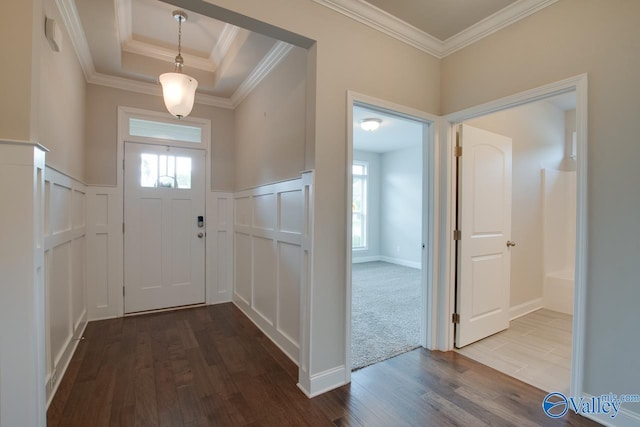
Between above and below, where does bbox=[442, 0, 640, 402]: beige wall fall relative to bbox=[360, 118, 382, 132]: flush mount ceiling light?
below

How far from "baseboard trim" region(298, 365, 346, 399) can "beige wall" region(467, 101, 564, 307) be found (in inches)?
96.9

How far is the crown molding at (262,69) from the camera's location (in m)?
2.65

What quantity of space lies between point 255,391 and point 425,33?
10.3 feet

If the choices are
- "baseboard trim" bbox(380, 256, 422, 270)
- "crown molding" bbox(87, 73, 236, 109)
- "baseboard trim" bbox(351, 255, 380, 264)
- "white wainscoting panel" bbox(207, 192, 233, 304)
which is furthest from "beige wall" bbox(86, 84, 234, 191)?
"baseboard trim" bbox(380, 256, 422, 270)

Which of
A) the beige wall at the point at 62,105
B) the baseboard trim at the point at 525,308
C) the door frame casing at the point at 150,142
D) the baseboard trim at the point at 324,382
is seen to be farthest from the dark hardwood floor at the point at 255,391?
the beige wall at the point at 62,105

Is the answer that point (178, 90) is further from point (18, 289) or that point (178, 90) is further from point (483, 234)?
point (483, 234)

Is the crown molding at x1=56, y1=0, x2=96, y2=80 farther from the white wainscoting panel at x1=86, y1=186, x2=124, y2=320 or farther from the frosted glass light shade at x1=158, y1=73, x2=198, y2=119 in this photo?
the white wainscoting panel at x1=86, y1=186, x2=124, y2=320

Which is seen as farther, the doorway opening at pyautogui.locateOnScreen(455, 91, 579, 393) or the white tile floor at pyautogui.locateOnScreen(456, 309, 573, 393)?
the doorway opening at pyautogui.locateOnScreen(455, 91, 579, 393)

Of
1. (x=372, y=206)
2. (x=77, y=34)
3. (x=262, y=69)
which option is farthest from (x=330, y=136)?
(x=372, y=206)

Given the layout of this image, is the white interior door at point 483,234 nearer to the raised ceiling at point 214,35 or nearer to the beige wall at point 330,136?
the raised ceiling at point 214,35

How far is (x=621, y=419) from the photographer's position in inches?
65.5

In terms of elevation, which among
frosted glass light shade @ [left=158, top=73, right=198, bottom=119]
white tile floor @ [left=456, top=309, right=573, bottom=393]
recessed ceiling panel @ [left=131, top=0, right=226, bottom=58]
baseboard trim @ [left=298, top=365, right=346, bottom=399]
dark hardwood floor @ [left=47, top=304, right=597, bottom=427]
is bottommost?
dark hardwood floor @ [left=47, top=304, right=597, bottom=427]

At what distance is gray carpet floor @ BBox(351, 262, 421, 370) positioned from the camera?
8.73 feet

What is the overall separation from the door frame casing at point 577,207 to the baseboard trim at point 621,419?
0.14 m
